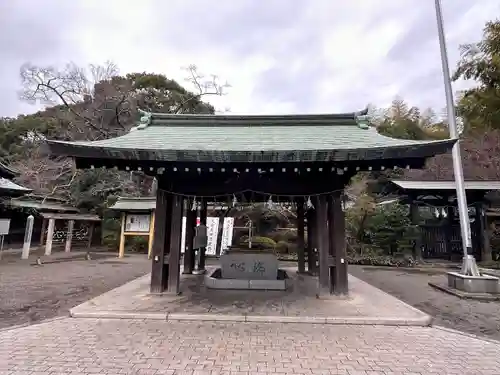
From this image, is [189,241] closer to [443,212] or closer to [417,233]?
[417,233]

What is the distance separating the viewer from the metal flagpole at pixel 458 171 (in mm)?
8336

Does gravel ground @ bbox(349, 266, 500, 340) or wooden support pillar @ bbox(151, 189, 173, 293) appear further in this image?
wooden support pillar @ bbox(151, 189, 173, 293)

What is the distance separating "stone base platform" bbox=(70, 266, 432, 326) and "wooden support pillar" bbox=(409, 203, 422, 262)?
9012 millimetres

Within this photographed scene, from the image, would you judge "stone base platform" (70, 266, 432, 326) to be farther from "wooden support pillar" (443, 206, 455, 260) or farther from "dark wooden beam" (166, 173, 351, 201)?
"wooden support pillar" (443, 206, 455, 260)

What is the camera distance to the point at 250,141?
7.02 metres

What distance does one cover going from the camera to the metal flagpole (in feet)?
27.3

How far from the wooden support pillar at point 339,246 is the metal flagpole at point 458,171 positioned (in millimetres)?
3977

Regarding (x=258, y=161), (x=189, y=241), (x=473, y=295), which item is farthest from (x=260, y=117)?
(x=473, y=295)

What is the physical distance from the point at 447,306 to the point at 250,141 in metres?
5.99

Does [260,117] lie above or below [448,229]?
above

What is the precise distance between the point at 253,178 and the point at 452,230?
14.4m

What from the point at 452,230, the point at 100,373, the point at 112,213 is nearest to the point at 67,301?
the point at 100,373

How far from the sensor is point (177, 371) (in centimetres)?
353

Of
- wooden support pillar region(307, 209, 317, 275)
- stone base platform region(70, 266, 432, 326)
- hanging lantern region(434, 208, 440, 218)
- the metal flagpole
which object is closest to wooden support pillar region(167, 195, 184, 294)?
stone base platform region(70, 266, 432, 326)
